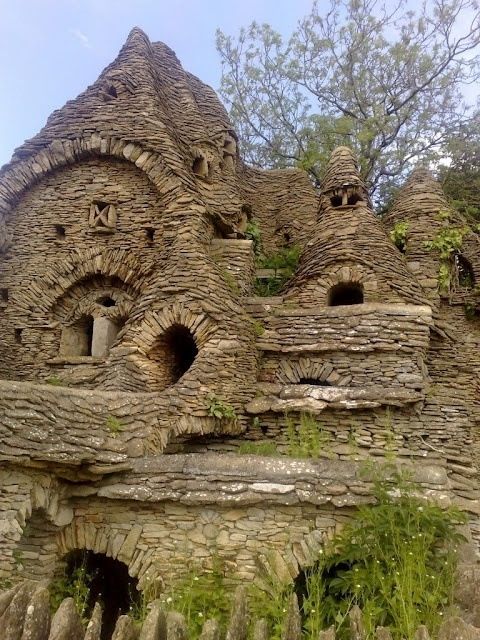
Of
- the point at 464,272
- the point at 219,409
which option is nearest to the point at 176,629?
the point at 219,409

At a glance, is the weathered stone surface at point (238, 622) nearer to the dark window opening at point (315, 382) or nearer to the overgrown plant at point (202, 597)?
the overgrown plant at point (202, 597)

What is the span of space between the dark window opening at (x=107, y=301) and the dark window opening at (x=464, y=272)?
8920 millimetres

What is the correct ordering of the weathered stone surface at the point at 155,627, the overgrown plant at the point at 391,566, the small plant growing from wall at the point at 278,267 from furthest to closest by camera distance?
the small plant growing from wall at the point at 278,267 → the overgrown plant at the point at 391,566 → the weathered stone surface at the point at 155,627

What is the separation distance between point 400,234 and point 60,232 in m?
8.67

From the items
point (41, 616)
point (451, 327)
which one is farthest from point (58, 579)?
point (451, 327)

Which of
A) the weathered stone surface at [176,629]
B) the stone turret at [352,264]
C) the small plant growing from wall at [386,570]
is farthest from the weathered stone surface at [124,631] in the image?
the stone turret at [352,264]

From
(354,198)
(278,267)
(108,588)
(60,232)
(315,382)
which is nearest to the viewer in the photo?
(108,588)

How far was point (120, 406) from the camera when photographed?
6.43 metres

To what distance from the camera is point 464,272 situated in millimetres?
13539

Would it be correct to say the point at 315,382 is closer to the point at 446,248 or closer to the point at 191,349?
the point at 191,349

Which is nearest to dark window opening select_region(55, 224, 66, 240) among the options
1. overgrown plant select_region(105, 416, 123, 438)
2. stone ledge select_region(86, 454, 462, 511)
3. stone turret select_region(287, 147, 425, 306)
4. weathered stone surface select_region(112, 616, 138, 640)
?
stone turret select_region(287, 147, 425, 306)

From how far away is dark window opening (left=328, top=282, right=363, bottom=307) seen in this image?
10.2 meters

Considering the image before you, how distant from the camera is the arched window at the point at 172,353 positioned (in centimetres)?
877

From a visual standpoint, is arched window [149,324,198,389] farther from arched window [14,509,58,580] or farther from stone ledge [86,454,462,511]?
arched window [14,509,58,580]
